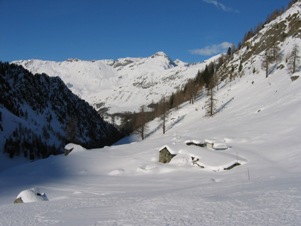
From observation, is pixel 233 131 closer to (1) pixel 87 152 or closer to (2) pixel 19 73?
(1) pixel 87 152

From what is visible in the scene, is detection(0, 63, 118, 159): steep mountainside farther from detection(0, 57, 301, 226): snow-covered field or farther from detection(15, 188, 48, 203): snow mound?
detection(15, 188, 48, 203): snow mound

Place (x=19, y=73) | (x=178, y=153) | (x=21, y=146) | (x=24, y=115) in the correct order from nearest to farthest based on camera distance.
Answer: (x=178, y=153) → (x=21, y=146) → (x=24, y=115) → (x=19, y=73)

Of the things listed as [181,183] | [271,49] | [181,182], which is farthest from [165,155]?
[271,49]

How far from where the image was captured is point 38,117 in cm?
14650

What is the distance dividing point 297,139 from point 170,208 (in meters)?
22.9

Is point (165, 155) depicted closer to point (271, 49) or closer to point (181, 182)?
point (181, 182)

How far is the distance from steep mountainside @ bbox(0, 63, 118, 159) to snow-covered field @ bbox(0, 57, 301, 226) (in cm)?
4899

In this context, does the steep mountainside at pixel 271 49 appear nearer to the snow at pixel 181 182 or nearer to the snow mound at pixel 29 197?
the snow at pixel 181 182

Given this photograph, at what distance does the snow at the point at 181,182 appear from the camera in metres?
10.1

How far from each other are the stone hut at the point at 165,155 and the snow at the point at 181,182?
565 millimetres

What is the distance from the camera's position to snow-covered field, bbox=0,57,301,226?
33.2 feet

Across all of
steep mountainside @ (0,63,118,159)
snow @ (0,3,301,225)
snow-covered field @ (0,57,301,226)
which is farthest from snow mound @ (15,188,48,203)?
steep mountainside @ (0,63,118,159)

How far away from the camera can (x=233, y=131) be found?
135 feet

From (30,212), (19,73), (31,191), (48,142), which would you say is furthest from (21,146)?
(30,212)
